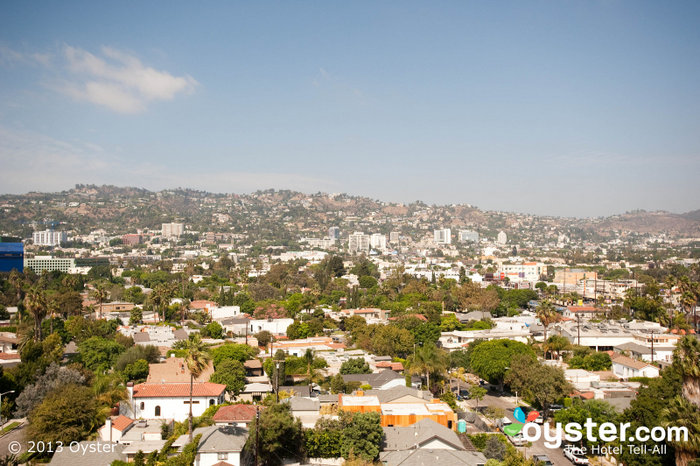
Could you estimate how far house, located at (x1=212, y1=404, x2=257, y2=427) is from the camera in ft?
64.1

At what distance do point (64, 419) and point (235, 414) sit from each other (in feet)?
18.5

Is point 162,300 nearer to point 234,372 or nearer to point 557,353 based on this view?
point 234,372

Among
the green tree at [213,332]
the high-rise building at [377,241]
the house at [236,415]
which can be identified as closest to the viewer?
the house at [236,415]

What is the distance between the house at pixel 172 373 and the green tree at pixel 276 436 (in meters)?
7.25

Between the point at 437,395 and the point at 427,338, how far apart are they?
10.7m

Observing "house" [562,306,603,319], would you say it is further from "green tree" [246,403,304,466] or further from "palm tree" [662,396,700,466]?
"green tree" [246,403,304,466]

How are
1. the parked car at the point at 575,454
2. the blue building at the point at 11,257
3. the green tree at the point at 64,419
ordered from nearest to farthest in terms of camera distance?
the green tree at the point at 64,419 < the parked car at the point at 575,454 < the blue building at the point at 11,257

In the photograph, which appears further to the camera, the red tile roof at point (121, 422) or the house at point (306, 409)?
the house at point (306, 409)

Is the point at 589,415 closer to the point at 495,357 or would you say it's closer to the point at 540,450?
the point at 540,450

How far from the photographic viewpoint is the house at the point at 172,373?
24.4 meters

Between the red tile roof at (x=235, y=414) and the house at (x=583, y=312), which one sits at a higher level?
the red tile roof at (x=235, y=414)

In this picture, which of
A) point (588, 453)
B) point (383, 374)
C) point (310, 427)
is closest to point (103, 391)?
point (310, 427)

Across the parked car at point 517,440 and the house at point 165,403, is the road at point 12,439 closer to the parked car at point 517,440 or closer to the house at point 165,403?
the house at point 165,403

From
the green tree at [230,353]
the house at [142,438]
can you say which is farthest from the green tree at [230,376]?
the house at [142,438]
